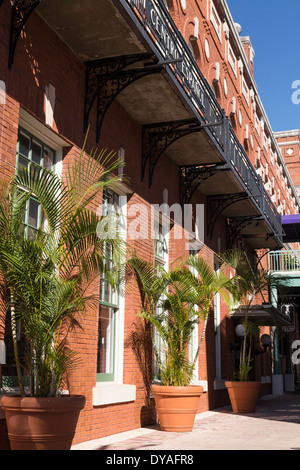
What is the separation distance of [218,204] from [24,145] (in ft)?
26.5

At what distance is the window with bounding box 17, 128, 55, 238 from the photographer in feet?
22.4

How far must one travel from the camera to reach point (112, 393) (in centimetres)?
814

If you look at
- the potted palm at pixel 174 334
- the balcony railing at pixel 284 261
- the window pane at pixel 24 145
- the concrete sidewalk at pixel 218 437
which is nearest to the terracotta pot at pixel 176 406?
the potted palm at pixel 174 334

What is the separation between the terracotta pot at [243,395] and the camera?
1259 centimetres

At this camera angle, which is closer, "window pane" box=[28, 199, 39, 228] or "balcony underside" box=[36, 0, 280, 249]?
"window pane" box=[28, 199, 39, 228]

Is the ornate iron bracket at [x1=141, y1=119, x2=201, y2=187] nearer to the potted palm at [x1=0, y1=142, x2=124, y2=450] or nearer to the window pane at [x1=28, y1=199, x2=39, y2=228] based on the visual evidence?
the window pane at [x1=28, y1=199, x2=39, y2=228]

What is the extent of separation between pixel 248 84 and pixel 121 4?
52.0ft

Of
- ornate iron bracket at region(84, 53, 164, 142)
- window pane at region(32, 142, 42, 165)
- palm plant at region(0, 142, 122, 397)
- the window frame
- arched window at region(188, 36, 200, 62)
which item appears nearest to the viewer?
palm plant at region(0, 142, 122, 397)

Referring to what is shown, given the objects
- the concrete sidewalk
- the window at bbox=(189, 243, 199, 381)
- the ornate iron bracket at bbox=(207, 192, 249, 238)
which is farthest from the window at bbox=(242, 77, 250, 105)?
the concrete sidewalk

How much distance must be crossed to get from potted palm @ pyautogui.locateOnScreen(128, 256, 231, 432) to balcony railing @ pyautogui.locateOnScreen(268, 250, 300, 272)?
14792mm

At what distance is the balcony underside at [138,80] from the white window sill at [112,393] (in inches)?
156

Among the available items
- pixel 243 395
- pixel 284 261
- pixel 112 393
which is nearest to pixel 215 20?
pixel 243 395

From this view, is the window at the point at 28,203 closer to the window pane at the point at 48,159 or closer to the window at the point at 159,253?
the window pane at the point at 48,159

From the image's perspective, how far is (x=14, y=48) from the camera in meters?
6.33
